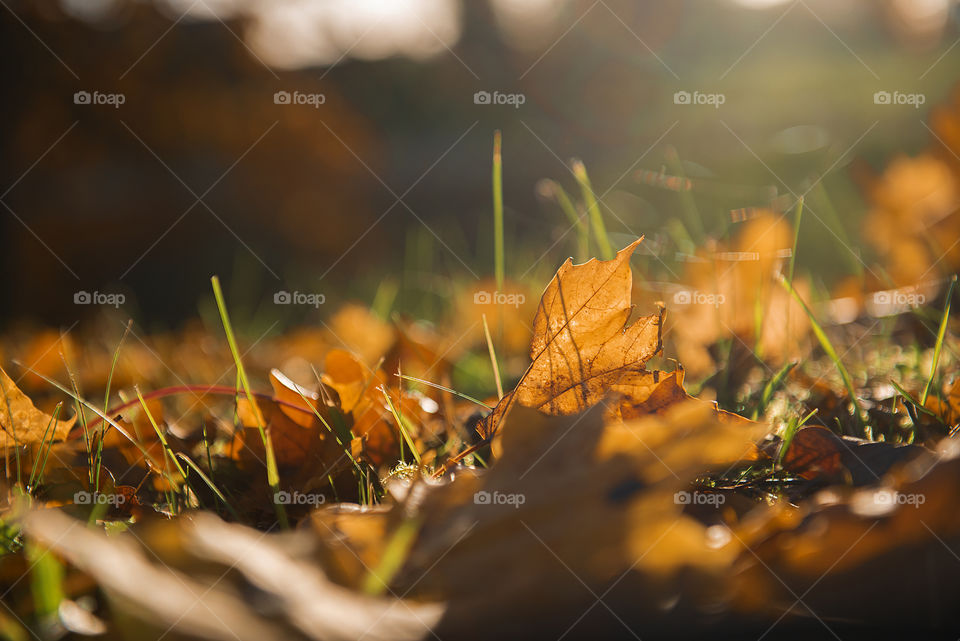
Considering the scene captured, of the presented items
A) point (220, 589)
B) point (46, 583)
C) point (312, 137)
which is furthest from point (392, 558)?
point (312, 137)

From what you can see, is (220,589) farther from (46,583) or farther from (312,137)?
(312,137)

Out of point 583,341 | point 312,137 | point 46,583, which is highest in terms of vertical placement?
point 312,137

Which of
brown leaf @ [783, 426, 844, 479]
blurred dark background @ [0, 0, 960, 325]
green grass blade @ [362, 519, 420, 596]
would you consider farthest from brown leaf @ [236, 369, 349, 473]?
blurred dark background @ [0, 0, 960, 325]

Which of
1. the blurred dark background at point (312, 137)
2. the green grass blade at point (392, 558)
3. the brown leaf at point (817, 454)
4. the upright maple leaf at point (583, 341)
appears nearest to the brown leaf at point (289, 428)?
the upright maple leaf at point (583, 341)

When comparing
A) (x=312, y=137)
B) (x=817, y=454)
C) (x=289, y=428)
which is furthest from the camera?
(x=312, y=137)

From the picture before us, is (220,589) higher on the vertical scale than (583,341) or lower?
lower

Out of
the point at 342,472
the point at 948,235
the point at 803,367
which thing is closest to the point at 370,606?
the point at 342,472

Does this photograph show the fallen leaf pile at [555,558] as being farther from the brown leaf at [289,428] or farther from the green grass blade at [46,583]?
the brown leaf at [289,428]
